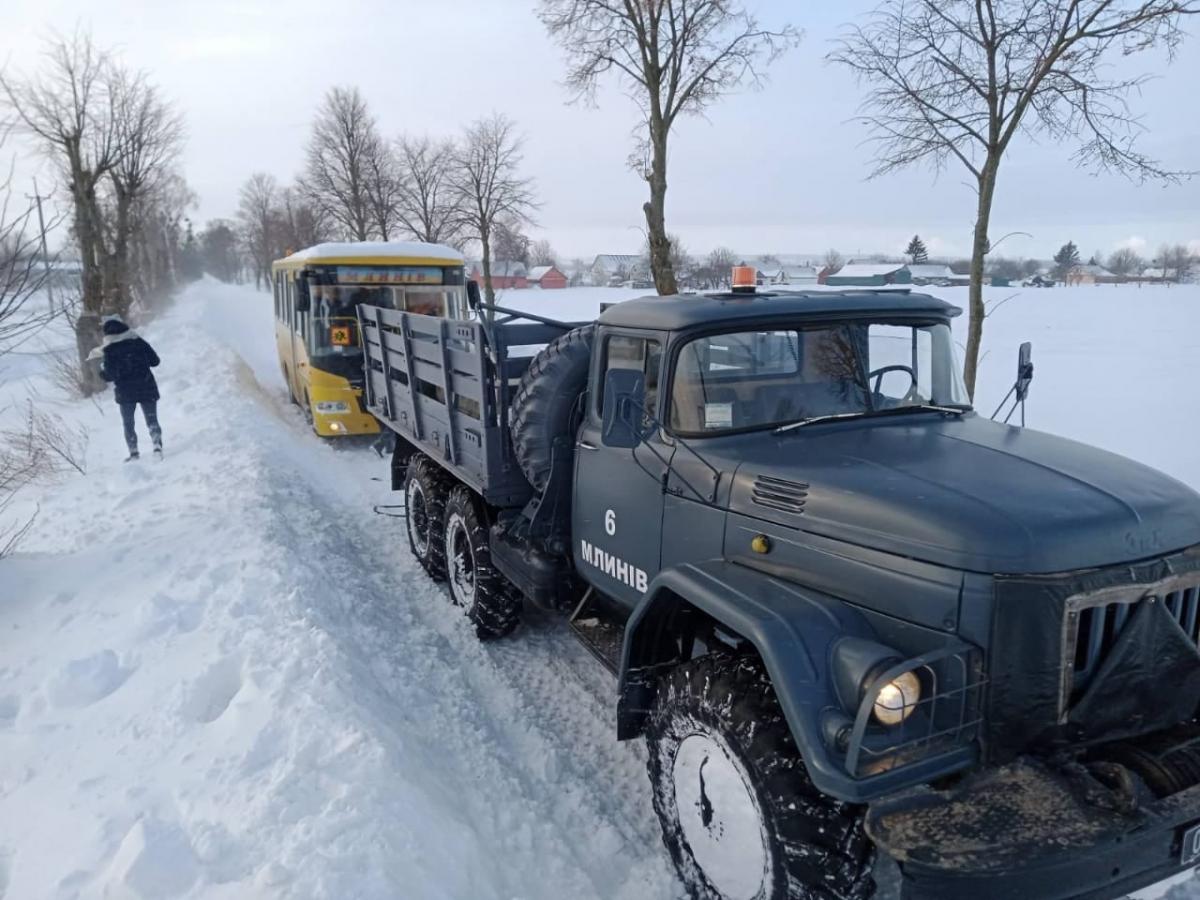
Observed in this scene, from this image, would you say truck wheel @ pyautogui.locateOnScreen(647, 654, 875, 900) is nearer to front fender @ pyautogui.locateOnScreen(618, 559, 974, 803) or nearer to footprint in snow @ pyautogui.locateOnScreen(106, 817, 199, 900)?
front fender @ pyautogui.locateOnScreen(618, 559, 974, 803)

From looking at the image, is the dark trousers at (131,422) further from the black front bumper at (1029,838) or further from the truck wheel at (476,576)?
the black front bumper at (1029,838)

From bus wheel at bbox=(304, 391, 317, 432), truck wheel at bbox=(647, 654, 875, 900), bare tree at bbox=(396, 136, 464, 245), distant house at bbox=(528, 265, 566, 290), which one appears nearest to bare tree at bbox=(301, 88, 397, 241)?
bare tree at bbox=(396, 136, 464, 245)

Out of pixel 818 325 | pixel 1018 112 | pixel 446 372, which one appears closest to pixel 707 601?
pixel 818 325

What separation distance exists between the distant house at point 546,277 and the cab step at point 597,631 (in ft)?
202

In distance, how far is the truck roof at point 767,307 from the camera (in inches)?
141

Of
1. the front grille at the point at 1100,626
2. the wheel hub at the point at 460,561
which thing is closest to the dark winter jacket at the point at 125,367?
the wheel hub at the point at 460,561

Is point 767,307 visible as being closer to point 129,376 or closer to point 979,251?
point 979,251

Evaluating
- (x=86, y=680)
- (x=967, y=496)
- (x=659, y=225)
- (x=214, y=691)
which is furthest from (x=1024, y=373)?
(x=659, y=225)

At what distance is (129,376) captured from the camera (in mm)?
9547

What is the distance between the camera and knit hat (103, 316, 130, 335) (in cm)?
967

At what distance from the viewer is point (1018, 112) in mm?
7660

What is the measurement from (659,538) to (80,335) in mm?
18184

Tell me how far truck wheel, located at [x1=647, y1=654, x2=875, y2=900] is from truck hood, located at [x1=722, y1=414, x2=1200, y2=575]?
0.64m

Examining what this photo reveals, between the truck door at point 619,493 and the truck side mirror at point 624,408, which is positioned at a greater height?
the truck side mirror at point 624,408
